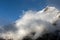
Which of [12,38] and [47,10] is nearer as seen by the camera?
[12,38]

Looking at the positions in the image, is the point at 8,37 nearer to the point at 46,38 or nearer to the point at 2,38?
the point at 2,38

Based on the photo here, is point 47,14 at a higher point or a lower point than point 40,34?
higher

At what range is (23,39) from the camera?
16875 cm

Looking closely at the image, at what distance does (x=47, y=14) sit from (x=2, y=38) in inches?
2236

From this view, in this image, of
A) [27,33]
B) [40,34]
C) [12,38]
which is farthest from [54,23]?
[12,38]

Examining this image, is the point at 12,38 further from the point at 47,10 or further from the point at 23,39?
the point at 47,10

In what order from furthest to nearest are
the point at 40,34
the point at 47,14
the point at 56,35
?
the point at 47,14 < the point at 40,34 < the point at 56,35

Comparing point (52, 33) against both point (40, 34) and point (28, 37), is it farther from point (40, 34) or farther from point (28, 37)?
point (28, 37)

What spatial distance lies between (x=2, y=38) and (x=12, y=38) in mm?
10673

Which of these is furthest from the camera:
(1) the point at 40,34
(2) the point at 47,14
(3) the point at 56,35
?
(2) the point at 47,14

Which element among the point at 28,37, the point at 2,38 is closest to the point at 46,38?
the point at 28,37

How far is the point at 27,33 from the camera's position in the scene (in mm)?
170500

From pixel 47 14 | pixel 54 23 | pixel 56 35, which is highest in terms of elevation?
pixel 47 14

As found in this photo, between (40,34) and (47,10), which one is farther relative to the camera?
(47,10)
